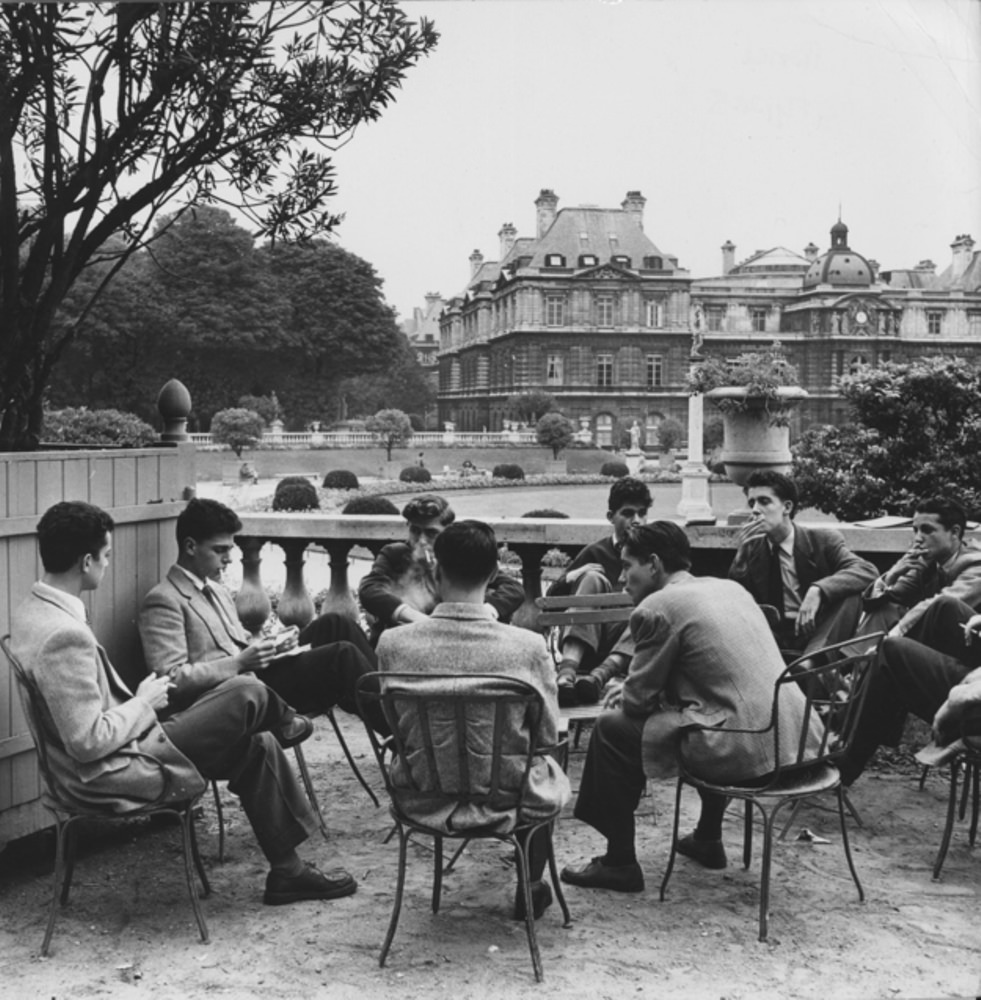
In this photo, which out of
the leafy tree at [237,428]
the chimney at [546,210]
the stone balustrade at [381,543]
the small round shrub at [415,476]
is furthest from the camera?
the small round shrub at [415,476]

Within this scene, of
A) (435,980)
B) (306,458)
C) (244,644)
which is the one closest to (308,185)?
(244,644)

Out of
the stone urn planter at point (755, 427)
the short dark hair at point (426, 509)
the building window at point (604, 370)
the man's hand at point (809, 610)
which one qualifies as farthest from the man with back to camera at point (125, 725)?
the building window at point (604, 370)

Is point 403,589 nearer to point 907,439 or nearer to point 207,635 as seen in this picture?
point 207,635

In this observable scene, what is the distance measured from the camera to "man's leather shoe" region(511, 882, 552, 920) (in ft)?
11.1

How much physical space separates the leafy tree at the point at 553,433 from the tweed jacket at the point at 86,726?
32.8m

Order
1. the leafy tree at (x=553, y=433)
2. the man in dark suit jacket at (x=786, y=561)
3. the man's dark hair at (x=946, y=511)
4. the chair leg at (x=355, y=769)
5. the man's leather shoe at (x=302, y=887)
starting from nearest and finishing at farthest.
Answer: the man's leather shoe at (x=302, y=887)
the man's dark hair at (x=946, y=511)
the chair leg at (x=355, y=769)
the man in dark suit jacket at (x=786, y=561)
the leafy tree at (x=553, y=433)

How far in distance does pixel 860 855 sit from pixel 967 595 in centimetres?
98

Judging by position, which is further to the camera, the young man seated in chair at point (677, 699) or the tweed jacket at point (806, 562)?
the tweed jacket at point (806, 562)

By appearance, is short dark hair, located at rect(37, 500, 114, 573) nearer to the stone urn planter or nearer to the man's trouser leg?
the man's trouser leg

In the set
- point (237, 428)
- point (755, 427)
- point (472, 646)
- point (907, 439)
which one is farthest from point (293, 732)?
point (237, 428)

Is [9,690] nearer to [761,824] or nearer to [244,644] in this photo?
[244,644]

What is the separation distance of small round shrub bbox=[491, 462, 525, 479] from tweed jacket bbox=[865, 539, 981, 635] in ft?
88.4

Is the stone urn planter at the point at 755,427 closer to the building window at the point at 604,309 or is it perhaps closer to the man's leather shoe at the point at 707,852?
the man's leather shoe at the point at 707,852

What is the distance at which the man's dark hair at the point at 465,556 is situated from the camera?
3158 millimetres
